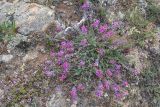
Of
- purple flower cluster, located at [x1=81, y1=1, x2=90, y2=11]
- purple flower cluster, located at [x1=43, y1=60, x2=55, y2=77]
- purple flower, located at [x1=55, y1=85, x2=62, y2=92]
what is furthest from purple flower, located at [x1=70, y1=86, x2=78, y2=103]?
purple flower cluster, located at [x1=81, y1=1, x2=90, y2=11]

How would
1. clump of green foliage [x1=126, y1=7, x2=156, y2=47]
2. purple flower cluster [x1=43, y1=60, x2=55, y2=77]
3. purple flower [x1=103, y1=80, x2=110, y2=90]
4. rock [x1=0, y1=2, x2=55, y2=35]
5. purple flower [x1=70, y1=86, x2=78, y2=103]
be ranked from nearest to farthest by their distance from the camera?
purple flower [x1=70, y1=86, x2=78, y2=103], purple flower [x1=103, y1=80, x2=110, y2=90], purple flower cluster [x1=43, y1=60, x2=55, y2=77], rock [x1=0, y1=2, x2=55, y2=35], clump of green foliage [x1=126, y1=7, x2=156, y2=47]

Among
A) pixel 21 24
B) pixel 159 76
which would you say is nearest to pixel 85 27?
pixel 21 24

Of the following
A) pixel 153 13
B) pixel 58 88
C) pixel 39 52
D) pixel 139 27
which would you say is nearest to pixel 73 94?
pixel 58 88

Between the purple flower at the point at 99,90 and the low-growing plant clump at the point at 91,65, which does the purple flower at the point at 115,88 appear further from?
the purple flower at the point at 99,90

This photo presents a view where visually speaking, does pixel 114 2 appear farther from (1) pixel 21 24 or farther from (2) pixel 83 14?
(1) pixel 21 24

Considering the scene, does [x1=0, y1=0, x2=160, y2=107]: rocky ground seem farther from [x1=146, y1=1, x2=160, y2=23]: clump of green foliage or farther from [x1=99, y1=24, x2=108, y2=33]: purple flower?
[x1=99, y1=24, x2=108, y2=33]: purple flower

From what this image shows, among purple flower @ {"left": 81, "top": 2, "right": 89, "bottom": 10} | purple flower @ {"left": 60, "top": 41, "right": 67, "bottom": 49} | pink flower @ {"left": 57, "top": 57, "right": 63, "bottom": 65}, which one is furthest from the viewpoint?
purple flower @ {"left": 81, "top": 2, "right": 89, "bottom": 10}

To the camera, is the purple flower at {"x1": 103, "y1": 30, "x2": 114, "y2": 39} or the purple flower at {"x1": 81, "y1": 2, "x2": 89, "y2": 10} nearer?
the purple flower at {"x1": 103, "y1": 30, "x2": 114, "y2": 39}
